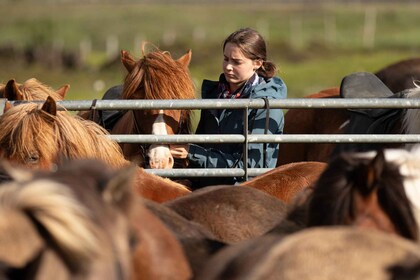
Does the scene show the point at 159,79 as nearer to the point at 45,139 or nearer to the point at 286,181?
the point at 286,181

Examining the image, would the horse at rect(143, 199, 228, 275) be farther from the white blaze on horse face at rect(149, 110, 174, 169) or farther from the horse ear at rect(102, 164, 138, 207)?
the white blaze on horse face at rect(149, 110, 174, 169)

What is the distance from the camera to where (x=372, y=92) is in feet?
25.9

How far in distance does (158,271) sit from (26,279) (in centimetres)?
67

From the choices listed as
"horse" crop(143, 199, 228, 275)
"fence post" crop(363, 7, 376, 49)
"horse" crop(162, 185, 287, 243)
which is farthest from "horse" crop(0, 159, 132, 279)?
"fence post" crop(363, 7, 376, 49)

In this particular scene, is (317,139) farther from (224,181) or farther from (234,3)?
(234,3)

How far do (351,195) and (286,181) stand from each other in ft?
7.68

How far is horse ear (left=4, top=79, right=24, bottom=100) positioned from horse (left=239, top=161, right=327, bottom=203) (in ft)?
7.24

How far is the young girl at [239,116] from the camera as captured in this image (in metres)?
6.32

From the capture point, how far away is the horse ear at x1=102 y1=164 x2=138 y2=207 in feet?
8.69

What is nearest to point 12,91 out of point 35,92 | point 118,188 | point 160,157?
point 35,92

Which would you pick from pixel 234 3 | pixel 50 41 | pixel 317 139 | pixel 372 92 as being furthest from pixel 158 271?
pixel 234 3

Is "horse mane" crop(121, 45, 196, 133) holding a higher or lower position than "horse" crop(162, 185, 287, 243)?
Result: higher

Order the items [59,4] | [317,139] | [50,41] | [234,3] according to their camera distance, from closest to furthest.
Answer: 1. [317,139]
2. [50,41]
3. [59,4]
4. [234,3]

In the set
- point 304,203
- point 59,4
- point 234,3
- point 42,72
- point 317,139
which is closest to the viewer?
point 304,203
